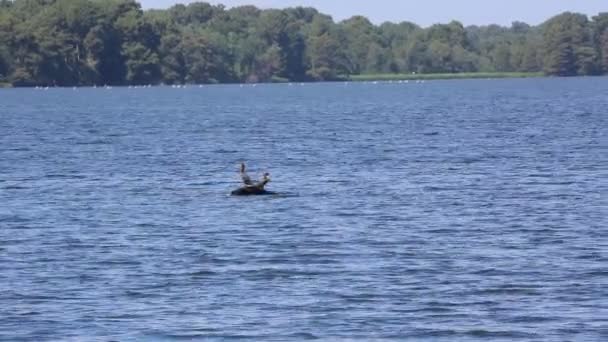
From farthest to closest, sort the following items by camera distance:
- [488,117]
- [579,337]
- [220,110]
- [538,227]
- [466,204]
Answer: [220,110] < [488,117] < [466,204] < [538,227] < [579,337]

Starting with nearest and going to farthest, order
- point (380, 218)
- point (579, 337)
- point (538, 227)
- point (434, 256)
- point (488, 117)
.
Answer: point (579, 337) < point (434, 256) < point (538, 227) < point (380, 218) < point (488, 117)

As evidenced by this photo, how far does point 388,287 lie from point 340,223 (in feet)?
33.8

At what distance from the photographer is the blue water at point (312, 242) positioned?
2617 cm

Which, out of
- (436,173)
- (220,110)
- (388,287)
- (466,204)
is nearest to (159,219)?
(466,204)

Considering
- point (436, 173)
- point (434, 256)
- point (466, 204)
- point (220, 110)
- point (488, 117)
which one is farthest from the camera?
point (220, 110)

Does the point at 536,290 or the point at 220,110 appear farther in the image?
the point at 220,110

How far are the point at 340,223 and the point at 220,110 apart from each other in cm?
10230

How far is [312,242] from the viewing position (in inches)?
1399

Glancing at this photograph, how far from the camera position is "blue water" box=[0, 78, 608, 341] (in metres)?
26.2

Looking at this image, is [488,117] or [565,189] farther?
[488,117]

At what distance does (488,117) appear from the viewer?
111 metres

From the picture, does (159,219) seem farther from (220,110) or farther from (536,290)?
(220,110)

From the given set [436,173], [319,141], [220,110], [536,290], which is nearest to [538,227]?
[536,290]

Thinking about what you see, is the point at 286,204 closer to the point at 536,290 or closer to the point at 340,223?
the point at 340,223
